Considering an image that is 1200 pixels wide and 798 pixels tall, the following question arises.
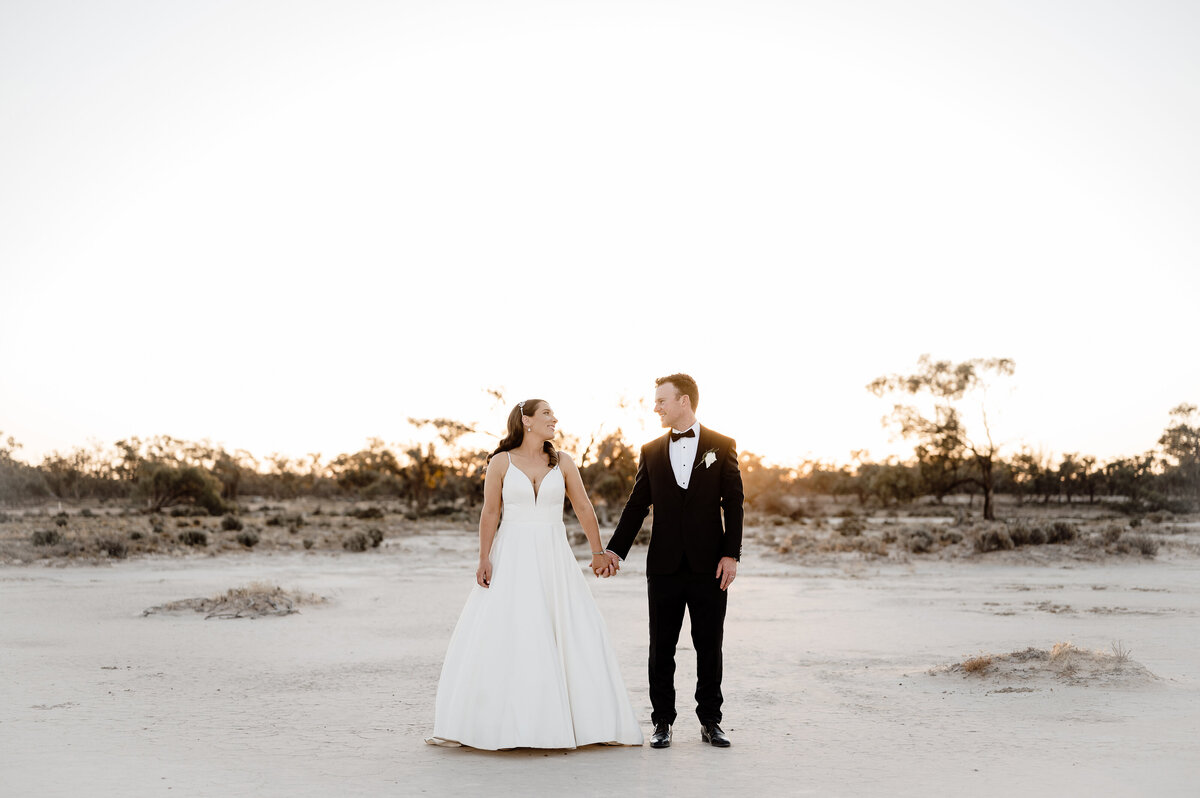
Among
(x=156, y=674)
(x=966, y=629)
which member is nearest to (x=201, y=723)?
(x=156, y=674)

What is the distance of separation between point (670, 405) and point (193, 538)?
28695 mm

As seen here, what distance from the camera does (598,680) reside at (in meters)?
6.45

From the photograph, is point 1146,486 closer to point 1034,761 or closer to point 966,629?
point 966,629

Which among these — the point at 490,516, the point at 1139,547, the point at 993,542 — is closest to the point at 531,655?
the point at 490,516

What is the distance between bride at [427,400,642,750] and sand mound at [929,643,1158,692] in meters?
3.94

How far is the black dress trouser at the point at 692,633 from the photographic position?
6562 mm

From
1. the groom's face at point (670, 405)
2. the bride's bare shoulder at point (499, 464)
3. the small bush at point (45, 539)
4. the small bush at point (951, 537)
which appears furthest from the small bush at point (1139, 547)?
the small bush at point (45, 539)

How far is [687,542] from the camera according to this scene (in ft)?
21.5

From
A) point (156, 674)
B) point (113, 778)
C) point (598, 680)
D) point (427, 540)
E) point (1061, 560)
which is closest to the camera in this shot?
point (113, 778)

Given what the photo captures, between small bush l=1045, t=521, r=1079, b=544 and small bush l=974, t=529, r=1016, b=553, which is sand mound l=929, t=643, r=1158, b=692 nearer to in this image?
small bush l=974, t=529, r=1016, b=553

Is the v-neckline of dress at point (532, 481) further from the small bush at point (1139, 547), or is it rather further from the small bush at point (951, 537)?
the small bush at point (951, 537)

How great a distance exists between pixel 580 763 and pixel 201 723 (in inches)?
121

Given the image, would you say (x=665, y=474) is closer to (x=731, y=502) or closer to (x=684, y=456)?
(x=684, y=456)

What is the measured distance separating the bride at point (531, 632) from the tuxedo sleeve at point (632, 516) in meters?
0.17
